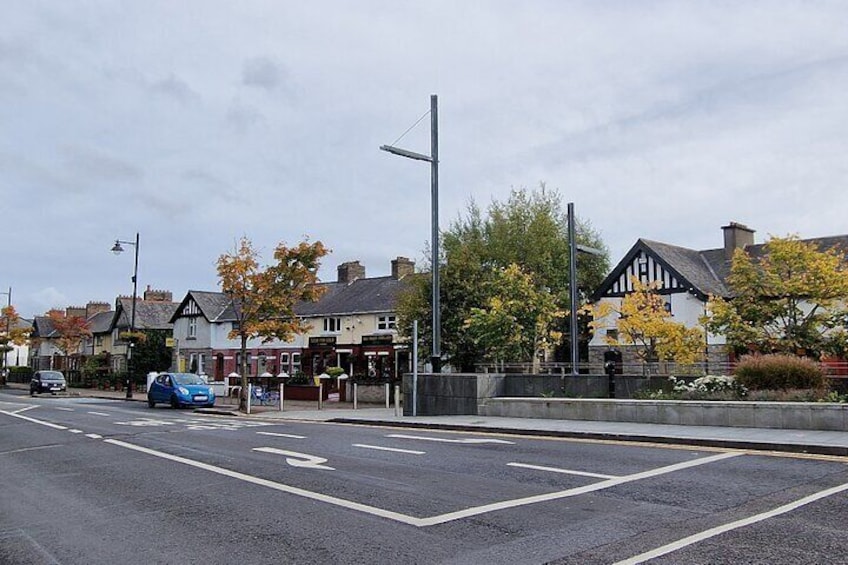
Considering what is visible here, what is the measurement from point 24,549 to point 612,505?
600 cm

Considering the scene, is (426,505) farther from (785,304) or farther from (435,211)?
(785,304)

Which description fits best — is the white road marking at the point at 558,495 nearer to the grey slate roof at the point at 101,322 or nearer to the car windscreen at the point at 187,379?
the car windscreen at the point at 187,379

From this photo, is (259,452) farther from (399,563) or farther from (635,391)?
(635,391)

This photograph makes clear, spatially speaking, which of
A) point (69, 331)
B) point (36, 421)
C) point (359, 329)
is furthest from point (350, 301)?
point (69, 331)

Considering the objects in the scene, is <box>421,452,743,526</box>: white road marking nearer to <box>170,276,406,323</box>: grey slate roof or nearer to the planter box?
the planter box

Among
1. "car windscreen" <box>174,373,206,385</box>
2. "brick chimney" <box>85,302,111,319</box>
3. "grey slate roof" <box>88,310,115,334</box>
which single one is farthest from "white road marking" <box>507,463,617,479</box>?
"brick chimney" <box>85,302,111,319</box>

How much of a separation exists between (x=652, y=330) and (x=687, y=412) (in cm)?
1610

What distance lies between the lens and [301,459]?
12711mm

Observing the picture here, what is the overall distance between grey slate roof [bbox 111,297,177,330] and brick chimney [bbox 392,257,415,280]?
25.4m

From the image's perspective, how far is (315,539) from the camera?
7.10 metres

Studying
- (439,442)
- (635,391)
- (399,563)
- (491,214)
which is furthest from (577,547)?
(491,214)

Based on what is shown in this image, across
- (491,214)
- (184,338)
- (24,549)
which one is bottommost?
(24,549)

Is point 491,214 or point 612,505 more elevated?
point 491,214

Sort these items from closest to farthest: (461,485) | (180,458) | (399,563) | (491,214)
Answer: (399,563), (461,485), (180,458), (491,214)
